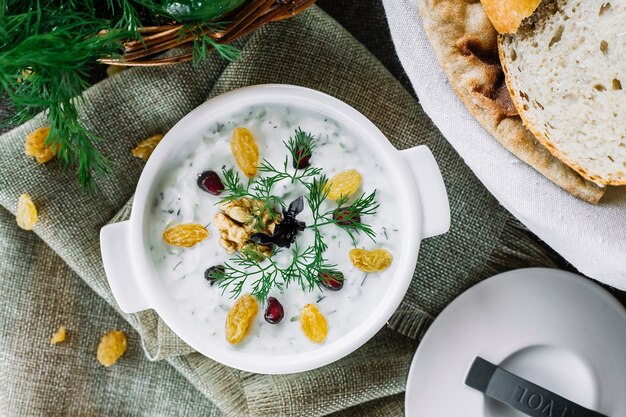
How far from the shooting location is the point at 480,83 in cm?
135

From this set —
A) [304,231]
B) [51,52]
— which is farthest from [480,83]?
[51,52]

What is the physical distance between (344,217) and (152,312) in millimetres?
498

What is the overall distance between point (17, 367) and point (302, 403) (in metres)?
0.60

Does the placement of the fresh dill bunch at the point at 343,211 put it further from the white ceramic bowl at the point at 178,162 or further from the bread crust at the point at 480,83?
the bread crust at the point at 480,83

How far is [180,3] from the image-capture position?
1181 millimetres

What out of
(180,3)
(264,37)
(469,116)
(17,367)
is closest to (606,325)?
(469,116)

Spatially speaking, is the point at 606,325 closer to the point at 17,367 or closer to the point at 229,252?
the point at 229,252

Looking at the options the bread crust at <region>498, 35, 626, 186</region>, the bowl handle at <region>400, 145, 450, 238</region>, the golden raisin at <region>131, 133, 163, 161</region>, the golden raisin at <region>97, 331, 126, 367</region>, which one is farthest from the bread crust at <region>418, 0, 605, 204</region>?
the golden raisin at <region>97, 331, 126, 367</region>

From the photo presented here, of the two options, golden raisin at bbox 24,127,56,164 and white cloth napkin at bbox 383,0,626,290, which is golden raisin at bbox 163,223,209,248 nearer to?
golden raisin at bbox 24,127,56,164

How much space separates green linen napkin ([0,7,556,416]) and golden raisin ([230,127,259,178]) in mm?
210

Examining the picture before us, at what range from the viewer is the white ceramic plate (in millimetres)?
1529

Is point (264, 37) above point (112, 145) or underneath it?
above

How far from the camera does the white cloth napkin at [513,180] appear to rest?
134 centimetres

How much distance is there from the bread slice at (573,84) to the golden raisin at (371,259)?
339 mm
